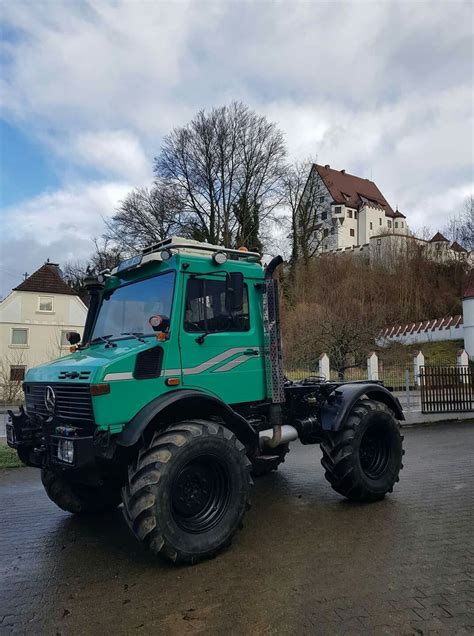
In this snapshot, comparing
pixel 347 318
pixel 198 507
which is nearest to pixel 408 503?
pixel 198 507

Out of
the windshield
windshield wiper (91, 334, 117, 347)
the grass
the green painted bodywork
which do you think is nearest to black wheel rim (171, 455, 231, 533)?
the green painted bodywork

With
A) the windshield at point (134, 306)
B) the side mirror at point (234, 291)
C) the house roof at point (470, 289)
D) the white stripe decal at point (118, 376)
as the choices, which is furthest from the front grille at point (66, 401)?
the house roof at point (470, 289)

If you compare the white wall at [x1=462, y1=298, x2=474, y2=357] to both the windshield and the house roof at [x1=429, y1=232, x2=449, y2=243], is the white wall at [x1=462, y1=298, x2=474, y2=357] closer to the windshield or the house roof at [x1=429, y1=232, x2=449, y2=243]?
the house roof at [x1=429, y1=232, x2=449, y2=243]

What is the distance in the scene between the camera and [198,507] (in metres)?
4.48

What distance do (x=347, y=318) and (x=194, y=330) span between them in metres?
24.6

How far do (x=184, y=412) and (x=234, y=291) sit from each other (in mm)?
1278

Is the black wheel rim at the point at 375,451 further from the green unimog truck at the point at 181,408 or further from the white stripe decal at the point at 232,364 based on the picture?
the white stripe decal at the point at 232,364

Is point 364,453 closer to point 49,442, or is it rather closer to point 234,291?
point 234,291

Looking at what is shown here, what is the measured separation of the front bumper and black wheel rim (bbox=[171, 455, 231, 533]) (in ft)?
2.71

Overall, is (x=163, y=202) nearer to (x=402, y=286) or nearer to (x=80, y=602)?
(x=402, y=286)

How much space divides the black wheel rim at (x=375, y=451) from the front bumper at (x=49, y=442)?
3.55 meters

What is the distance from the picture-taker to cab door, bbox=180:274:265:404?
480cm

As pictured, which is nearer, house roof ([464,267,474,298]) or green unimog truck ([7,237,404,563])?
green unimog truck ([7,237,404,563])

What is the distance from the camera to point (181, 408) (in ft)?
15.4
